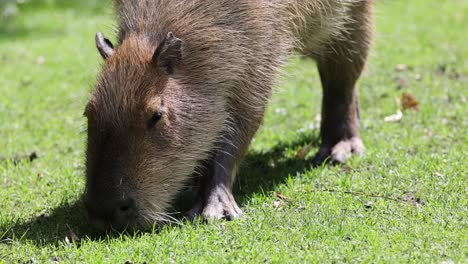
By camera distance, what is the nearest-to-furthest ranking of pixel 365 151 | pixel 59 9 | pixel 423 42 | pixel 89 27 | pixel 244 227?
pixel 244 227 → pixel 365 151 → pixel 423 42 → pixel 89 27 → pixel 59 9

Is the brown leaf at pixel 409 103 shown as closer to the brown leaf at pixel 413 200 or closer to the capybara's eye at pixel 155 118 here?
the brown leaf at pixel 413 200

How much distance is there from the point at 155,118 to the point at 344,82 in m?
2.37

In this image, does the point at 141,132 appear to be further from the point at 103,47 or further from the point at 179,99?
the point at 103,47

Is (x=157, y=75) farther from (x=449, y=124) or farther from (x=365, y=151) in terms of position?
(x=449, y=124)

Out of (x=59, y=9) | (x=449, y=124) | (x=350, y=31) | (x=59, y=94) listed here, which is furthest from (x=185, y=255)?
(x=59, y=9)

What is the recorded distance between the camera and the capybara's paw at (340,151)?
623 cm

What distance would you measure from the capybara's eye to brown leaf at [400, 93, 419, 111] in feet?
11.5

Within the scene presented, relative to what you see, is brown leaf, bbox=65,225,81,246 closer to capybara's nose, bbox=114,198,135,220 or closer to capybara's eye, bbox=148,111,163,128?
capybara's nose, bbox=114,198,135,220

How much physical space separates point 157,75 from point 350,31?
2266mm

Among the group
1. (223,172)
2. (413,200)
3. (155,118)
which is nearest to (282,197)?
(223,172)

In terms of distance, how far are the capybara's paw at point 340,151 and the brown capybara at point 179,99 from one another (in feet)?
3.28

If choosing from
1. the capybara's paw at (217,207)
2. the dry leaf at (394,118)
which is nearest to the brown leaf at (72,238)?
the capybara's paw at (217,207)

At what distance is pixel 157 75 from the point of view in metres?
4.76

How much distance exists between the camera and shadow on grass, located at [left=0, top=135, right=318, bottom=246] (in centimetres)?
479
